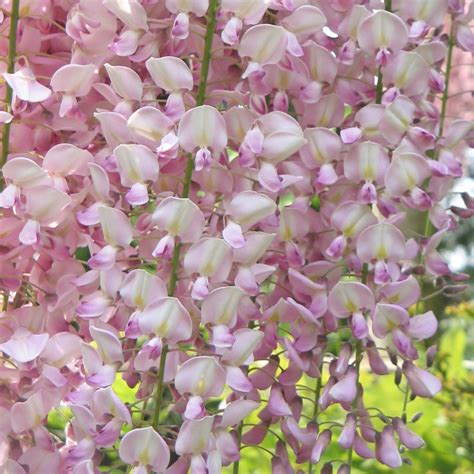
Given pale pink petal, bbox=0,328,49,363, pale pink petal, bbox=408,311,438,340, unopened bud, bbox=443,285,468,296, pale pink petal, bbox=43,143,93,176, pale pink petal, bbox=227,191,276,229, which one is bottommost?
unopened bud, bbox=443,285,468,296

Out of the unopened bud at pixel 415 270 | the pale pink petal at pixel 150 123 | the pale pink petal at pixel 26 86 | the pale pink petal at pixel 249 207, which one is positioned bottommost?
the unopened bud at pixel 415 270

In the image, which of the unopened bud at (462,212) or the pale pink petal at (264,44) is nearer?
the pale pink petal at (264,44)

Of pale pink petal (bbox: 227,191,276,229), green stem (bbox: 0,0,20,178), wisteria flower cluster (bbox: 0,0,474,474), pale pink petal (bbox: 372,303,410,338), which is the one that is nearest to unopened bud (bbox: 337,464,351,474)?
wisteria flower cluster (bbox: 0,0,474,474)

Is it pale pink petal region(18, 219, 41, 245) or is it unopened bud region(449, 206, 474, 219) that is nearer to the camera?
pale pink petal region(18, 219, 41, 245)

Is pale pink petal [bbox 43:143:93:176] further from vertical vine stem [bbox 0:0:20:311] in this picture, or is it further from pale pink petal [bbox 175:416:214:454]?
pale pink petal [bbox 175:416:214:454]

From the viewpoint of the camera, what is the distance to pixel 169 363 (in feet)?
2.19

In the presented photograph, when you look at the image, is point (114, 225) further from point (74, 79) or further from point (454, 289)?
point (454, 289)

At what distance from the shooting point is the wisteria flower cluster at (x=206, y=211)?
25.1 inches

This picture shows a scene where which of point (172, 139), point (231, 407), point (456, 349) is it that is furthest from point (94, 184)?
point (456, 349)

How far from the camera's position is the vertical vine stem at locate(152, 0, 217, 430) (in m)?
0.65

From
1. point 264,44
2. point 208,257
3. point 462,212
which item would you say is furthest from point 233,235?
point 462,212

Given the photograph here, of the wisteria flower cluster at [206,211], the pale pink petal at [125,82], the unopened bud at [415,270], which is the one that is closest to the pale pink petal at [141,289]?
the wisteria flower cluster at [206,211]

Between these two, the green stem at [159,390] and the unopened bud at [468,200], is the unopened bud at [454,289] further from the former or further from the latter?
the green stem at [159,390]

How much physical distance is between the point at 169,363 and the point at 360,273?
16 centimetres
